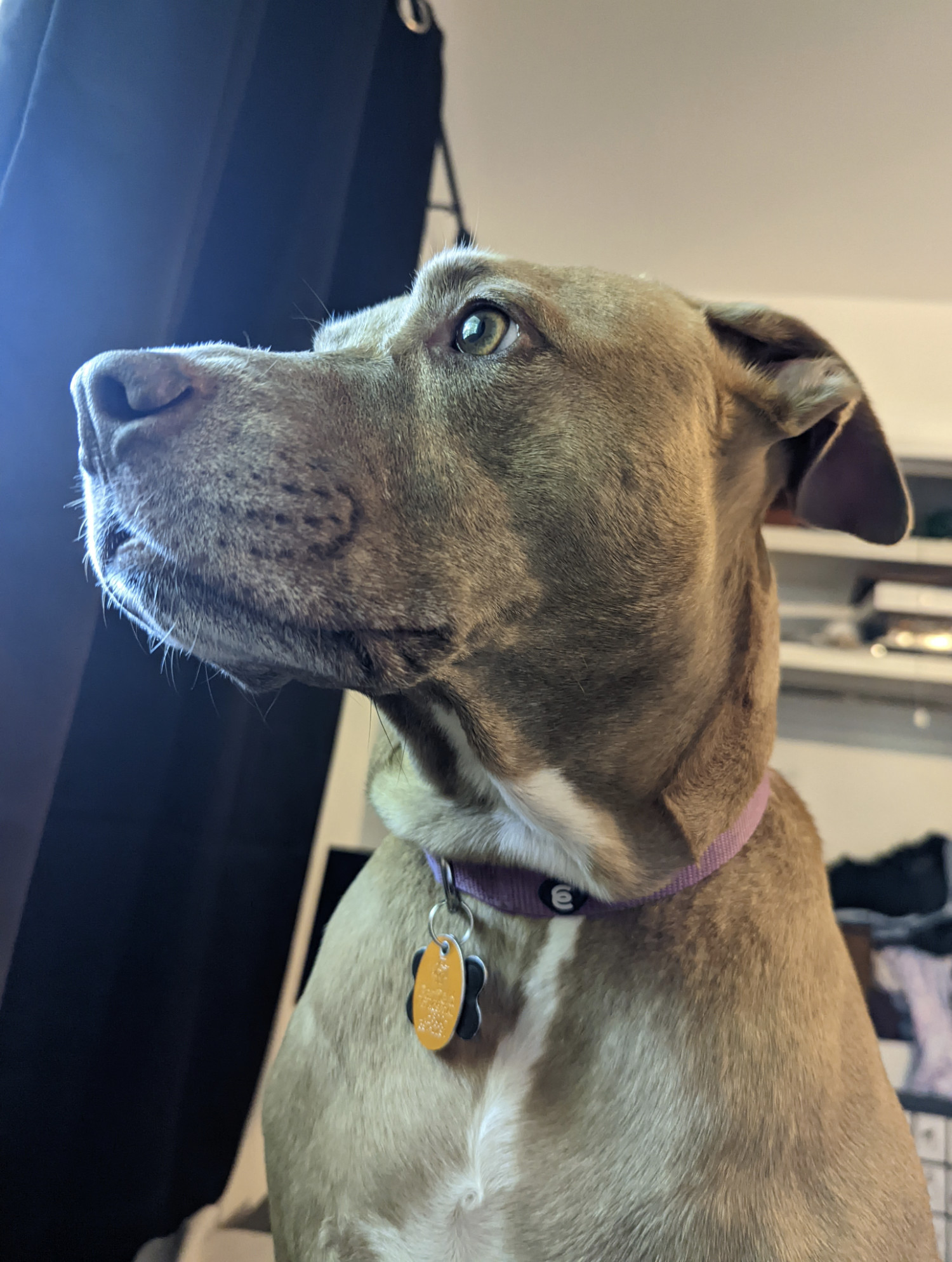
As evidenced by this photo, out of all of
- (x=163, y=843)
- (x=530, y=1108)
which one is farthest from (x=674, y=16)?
(x=530, y=1108)

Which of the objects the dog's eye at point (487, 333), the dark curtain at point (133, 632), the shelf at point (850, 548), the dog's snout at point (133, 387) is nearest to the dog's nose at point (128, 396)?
the dog's snout at point (133, 387)

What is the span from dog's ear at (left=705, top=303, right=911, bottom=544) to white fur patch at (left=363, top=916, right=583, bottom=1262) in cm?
68

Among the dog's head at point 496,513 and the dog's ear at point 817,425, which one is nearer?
the dog's head at point 496,513

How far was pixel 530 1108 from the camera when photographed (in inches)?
30.9

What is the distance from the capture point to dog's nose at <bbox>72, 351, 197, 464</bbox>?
0.65 m

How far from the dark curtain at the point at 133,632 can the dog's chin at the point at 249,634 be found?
171 millimetres

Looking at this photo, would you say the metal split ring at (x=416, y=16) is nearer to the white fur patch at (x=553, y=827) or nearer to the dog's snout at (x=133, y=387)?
the dog's snout at (x=133, y=387)

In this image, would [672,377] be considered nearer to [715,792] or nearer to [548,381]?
[548,381]

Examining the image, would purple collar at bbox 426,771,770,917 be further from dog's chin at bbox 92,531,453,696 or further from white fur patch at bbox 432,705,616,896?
dog's chin at bbox 92,531,453,696

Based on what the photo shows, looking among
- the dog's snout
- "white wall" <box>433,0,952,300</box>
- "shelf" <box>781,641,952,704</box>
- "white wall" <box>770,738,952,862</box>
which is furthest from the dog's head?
"white wall" <box>770,738,952,862</box>

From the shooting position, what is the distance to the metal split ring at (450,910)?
86 cm

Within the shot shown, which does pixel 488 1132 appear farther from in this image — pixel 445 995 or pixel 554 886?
pixel 554 886

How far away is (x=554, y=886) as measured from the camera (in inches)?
33.1

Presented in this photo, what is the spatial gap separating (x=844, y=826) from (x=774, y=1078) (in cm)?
214
